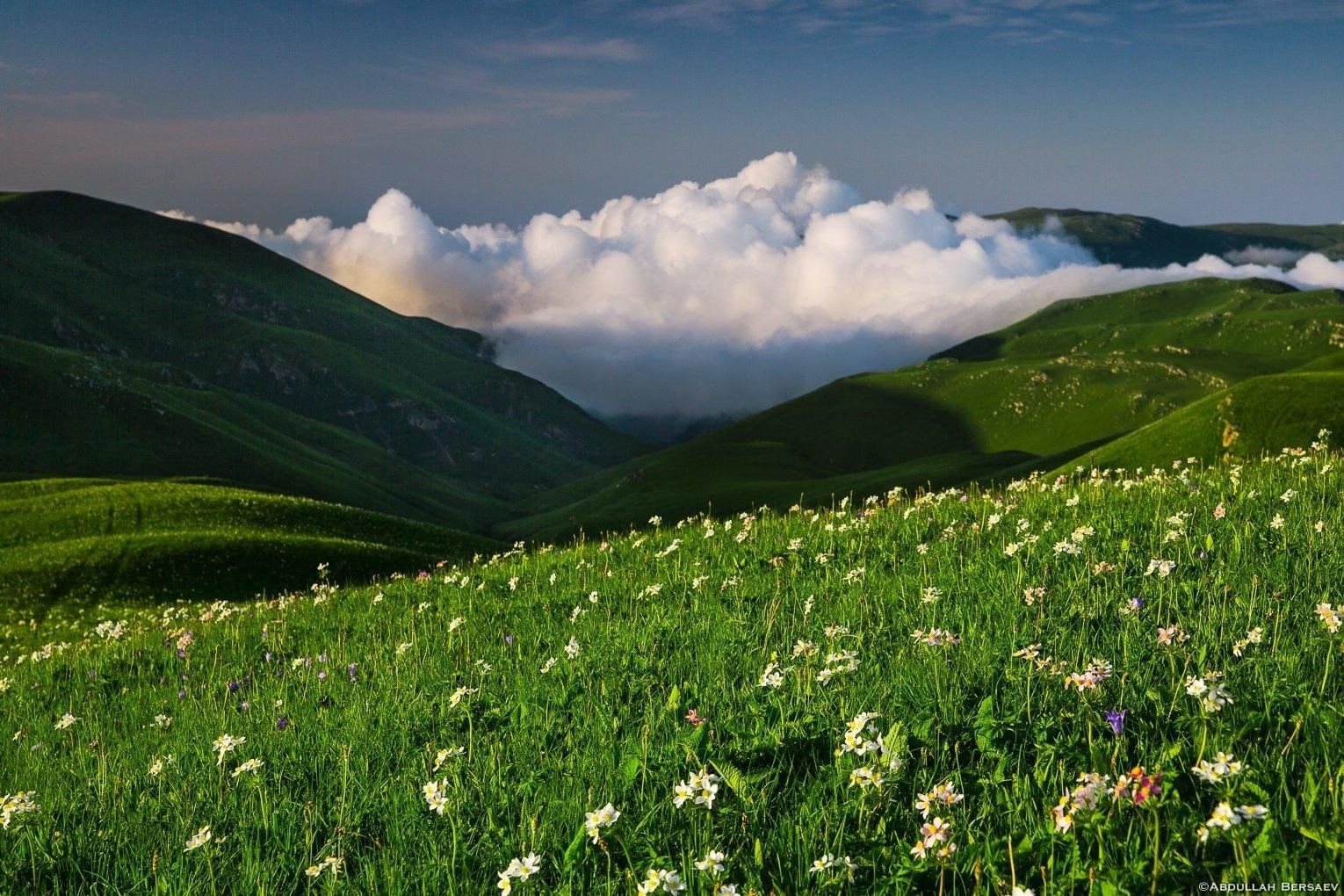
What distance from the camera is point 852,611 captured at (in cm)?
817

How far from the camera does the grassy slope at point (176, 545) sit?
48562mm

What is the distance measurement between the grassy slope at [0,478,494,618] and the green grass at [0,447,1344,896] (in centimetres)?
4001

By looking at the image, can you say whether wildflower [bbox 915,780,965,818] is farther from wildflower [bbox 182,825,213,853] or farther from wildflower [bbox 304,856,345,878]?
wildflower [bbox 182,825,213,853]

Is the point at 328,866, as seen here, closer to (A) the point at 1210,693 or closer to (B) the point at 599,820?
(B) the point at 599,820

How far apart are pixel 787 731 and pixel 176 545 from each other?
5618 centimetres

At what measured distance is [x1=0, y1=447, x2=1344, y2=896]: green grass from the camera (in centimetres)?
432

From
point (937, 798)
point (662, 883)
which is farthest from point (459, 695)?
point (937, 798)

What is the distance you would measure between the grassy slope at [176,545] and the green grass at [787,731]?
131ft

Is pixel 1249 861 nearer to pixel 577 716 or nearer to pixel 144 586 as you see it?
pixel 577 716

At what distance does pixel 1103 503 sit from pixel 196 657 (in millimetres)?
12209

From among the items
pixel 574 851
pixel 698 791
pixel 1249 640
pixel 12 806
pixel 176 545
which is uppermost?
pixel 1249 640

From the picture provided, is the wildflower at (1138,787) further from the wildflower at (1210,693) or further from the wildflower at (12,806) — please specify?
the wildflower at (12,806)

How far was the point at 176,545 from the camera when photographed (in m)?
53.4

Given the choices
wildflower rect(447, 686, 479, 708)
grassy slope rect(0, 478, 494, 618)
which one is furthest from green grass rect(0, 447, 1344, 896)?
grassy slope rect(0, 478, 494, 618)
